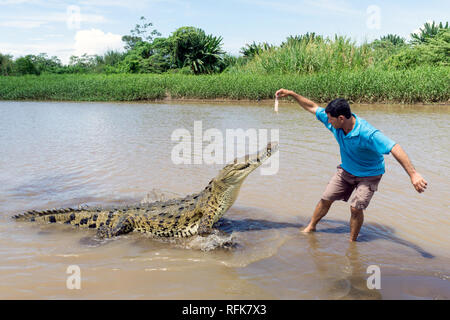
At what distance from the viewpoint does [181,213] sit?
4.18m

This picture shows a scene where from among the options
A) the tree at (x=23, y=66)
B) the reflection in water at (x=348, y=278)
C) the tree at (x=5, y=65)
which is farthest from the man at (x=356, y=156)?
the tree at (x=5, y=65)

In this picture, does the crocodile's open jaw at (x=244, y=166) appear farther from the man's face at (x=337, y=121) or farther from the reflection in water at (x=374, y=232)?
the reflection in water at (x=374, y=232)

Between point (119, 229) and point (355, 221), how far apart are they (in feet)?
8.78

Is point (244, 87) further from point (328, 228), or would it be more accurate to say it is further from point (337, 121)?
point (337, 121)

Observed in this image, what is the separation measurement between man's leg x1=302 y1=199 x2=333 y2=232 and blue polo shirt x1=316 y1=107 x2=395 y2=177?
19.3 inches

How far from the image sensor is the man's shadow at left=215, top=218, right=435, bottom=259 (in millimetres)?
4051

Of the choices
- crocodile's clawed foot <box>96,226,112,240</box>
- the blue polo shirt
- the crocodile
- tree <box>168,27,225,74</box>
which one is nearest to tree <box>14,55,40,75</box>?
tree <box>168,27,225,74</box>

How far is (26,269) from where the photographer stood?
3305 millimetres

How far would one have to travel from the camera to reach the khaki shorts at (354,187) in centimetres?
363

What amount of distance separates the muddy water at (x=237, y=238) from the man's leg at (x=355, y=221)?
119 mm

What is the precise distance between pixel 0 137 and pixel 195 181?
23.9ft

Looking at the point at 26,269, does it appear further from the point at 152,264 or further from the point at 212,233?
the point at 212,233

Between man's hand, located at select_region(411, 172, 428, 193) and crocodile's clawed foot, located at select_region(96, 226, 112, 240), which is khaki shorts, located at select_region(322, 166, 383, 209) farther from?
crocodile's clawed foot, located at select_region(96, 226, 112, 240)
